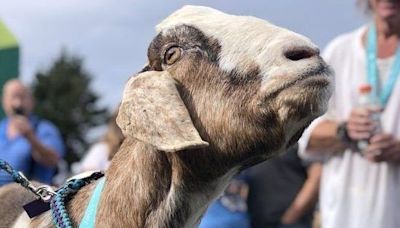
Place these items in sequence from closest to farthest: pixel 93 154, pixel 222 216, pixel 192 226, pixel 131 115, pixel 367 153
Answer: pixel 131 115 < pixel 192 226 < pixel 367 153 < pixel 222 216 < pixel 93 154

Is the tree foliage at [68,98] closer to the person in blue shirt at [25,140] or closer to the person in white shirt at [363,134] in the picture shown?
the person in blue shirt at [25,140]

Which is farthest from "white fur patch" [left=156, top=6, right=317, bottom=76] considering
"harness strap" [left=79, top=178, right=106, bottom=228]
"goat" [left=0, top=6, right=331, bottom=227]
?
"harness strap" [left=79, top=178, right=106, bottom=228]

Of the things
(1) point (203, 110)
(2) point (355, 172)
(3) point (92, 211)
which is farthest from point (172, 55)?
(2) point (355, 172)

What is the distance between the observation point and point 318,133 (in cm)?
470

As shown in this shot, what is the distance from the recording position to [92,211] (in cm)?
318

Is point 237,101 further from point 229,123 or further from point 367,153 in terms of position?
point 367,153

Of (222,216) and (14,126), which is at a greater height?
(14,126)

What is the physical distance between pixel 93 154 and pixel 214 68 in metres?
5.23

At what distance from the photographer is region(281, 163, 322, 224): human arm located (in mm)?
6361

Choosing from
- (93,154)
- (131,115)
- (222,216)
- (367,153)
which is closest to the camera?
(131,115)

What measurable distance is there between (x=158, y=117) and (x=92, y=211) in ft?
1.49

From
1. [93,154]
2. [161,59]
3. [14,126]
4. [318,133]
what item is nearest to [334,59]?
[318,133]

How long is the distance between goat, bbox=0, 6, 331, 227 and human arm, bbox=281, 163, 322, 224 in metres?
3.10

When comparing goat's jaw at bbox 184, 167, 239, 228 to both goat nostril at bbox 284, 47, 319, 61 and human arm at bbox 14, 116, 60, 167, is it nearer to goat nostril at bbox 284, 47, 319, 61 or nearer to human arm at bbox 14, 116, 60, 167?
goat nostril at bbox 284, 47, 319, 61
